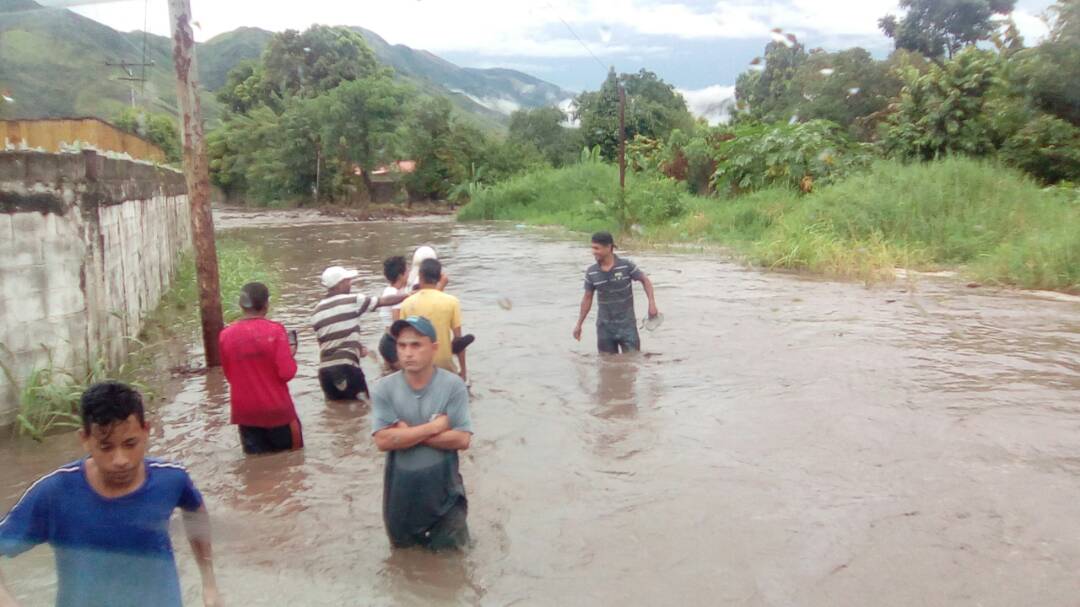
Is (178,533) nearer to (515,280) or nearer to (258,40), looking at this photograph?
(515,280)

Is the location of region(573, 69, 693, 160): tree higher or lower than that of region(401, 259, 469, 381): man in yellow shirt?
higher

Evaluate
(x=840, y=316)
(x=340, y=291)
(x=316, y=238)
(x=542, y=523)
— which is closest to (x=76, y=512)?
(x=542, y=523)

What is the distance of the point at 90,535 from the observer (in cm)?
276

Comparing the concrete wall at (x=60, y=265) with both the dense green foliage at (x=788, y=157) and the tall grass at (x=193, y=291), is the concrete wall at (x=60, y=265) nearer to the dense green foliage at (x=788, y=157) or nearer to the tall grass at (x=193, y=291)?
the tall grass at (x=193, y=291)

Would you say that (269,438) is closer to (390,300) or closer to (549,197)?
(390,300)

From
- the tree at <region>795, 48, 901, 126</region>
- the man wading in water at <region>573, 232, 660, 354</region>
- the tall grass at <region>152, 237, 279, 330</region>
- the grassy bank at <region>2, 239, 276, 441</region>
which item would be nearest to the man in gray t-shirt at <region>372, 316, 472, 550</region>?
the grassy bank at <region>2, 239, 276, 441</region>

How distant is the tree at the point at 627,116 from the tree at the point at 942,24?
38.9 feet

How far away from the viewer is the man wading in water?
8633 millimetres

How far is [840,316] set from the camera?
11.9 metres

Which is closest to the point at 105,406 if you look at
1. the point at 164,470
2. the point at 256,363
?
the point at 164,470

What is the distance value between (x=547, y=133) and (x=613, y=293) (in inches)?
1772

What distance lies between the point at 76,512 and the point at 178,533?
2550 mm

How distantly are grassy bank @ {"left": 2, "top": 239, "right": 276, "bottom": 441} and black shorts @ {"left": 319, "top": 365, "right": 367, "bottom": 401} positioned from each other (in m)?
1.64

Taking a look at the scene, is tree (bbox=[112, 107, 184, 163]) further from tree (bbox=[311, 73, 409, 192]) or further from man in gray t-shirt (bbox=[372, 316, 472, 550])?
man in gray t-shirt (bbox=[372, 316, 472, 550])
